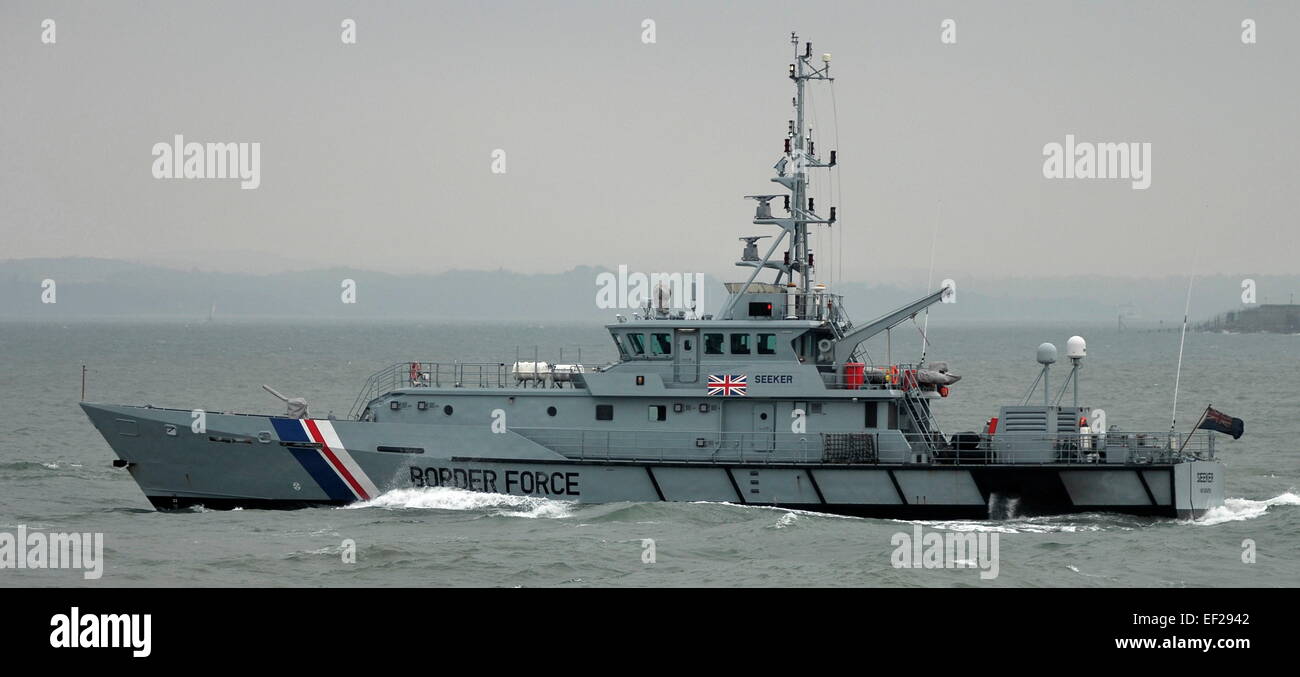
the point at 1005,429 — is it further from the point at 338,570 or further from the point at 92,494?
the point at 92,494

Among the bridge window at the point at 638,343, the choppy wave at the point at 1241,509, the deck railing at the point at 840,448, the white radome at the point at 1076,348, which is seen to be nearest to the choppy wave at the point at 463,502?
the deck railing at the point at 840,448

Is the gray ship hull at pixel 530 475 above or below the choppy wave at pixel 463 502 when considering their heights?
above

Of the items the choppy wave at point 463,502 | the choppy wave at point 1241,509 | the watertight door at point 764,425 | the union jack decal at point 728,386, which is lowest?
the choppy wave at point 1241,509

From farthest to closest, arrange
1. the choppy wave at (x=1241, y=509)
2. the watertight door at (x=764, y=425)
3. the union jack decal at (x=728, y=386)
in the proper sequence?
the watertight door at (x=764, y=425)
the union jack decal at (x=728, y=386)
the choppy wave at (x=1241, y=509)

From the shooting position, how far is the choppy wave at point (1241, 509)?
25703 mm

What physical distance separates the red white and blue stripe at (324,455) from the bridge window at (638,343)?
536 cm

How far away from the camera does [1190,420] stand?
49969 millimetres

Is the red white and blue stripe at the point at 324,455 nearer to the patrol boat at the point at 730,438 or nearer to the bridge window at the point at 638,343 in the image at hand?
the patrol boat at the point at 730,438

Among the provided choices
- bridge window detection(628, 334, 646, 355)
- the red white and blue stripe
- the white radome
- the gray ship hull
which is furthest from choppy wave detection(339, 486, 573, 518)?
the white radome

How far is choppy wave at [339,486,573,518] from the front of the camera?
84.6 feet

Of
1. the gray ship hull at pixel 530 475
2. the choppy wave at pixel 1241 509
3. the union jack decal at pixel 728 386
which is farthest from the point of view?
the union jack decal at pixel 728 386

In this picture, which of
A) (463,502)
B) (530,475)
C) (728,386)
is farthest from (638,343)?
(463,502)

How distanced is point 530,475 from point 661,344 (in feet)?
11.1

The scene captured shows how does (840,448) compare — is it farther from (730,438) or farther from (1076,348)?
(1076,348)
